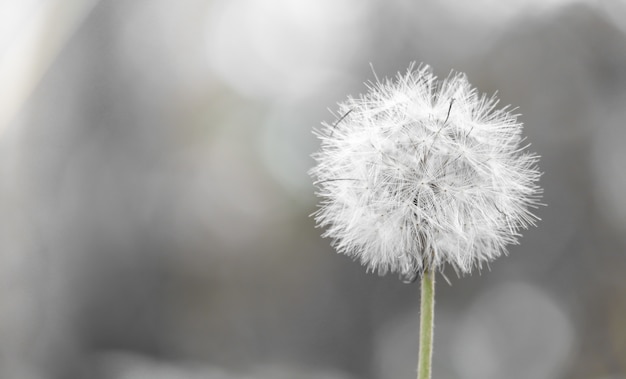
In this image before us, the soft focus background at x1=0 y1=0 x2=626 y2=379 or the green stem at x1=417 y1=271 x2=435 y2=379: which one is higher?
the soft focus background at x1=0 y1=0 x2=626 y2=379

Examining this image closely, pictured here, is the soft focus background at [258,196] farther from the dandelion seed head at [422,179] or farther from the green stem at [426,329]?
the green stem at [426,329]

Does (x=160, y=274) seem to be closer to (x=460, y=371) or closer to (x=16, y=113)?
(x=16, y=113)

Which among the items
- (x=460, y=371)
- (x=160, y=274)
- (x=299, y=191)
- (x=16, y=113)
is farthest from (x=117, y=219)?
(x=460, y=371)

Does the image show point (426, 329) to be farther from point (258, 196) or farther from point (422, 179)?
point (258, 196)

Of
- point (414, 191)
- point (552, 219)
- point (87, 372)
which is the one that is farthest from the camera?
point (87, 372)

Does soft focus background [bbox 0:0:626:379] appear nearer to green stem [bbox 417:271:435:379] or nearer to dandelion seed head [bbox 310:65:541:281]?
dandelion seed head [bbox 310:65:541:281]

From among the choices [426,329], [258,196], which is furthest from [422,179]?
[258,196]

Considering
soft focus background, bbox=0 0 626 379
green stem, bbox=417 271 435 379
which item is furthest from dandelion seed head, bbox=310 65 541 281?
soft focus background, bbox=0 0 626 379
